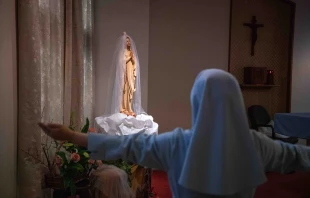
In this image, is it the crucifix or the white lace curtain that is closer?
the white lace curtain

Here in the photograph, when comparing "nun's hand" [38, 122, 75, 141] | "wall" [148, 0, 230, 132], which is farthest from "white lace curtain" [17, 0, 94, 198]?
"wall" [148, 0, 230, 132]

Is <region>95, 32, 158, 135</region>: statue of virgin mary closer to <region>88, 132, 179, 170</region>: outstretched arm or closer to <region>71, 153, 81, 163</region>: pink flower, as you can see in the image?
<region>71, 153, 81, 163</region>: pink flower

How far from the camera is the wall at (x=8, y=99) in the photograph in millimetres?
1796

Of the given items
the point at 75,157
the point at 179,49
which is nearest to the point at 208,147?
the point at 75,157

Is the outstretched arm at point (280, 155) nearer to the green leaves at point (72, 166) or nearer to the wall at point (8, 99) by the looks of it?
the green leaves at point (72, 166)

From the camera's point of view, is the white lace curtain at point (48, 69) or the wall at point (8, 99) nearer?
the wall at point (8, 99)

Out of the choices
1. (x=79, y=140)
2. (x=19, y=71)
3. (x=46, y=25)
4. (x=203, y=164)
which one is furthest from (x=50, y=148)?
(x=203, y=164)

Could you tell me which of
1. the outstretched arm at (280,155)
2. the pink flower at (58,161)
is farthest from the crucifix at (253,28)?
the outstretched arm at (280,155)

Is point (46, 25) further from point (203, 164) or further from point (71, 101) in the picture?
point (203, 164)

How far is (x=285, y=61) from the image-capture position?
5258mm

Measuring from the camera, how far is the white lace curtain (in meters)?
1.93

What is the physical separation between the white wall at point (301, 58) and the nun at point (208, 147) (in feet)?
15.9

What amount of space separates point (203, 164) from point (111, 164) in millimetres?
1709

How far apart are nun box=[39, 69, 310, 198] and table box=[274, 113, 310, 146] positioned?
2.26 metres
